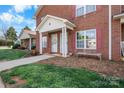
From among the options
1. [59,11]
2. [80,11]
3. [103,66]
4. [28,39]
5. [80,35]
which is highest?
[59,11]

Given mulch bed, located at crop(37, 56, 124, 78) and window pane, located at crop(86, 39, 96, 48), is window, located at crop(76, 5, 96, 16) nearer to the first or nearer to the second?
window pane, located at crop(86, 39, 96, 48)

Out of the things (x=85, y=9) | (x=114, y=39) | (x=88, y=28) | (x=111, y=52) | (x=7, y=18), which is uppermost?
(x=7, y=18)

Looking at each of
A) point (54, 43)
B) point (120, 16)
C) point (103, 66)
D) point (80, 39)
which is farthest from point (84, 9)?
point (103, 66)

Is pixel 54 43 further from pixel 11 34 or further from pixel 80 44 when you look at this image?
pixel 11 34

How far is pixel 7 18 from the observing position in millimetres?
48750

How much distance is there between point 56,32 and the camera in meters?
16.4

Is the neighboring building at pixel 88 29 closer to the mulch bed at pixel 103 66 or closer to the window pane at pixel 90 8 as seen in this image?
the window pane at pixel 90 8

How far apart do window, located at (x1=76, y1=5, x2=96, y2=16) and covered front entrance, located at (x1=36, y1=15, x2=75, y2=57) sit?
1.40 metres

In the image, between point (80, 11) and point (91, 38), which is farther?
point (80, 11)

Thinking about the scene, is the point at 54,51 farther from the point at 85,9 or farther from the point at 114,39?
the point at 114,39

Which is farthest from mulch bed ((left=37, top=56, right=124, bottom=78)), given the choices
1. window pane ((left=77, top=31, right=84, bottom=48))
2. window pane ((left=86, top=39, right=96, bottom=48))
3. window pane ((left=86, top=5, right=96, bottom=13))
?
window pane ((left=86, top=5, right=96, bottom=13))

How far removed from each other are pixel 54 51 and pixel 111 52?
7.43 m

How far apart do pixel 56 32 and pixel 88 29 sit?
448cm
